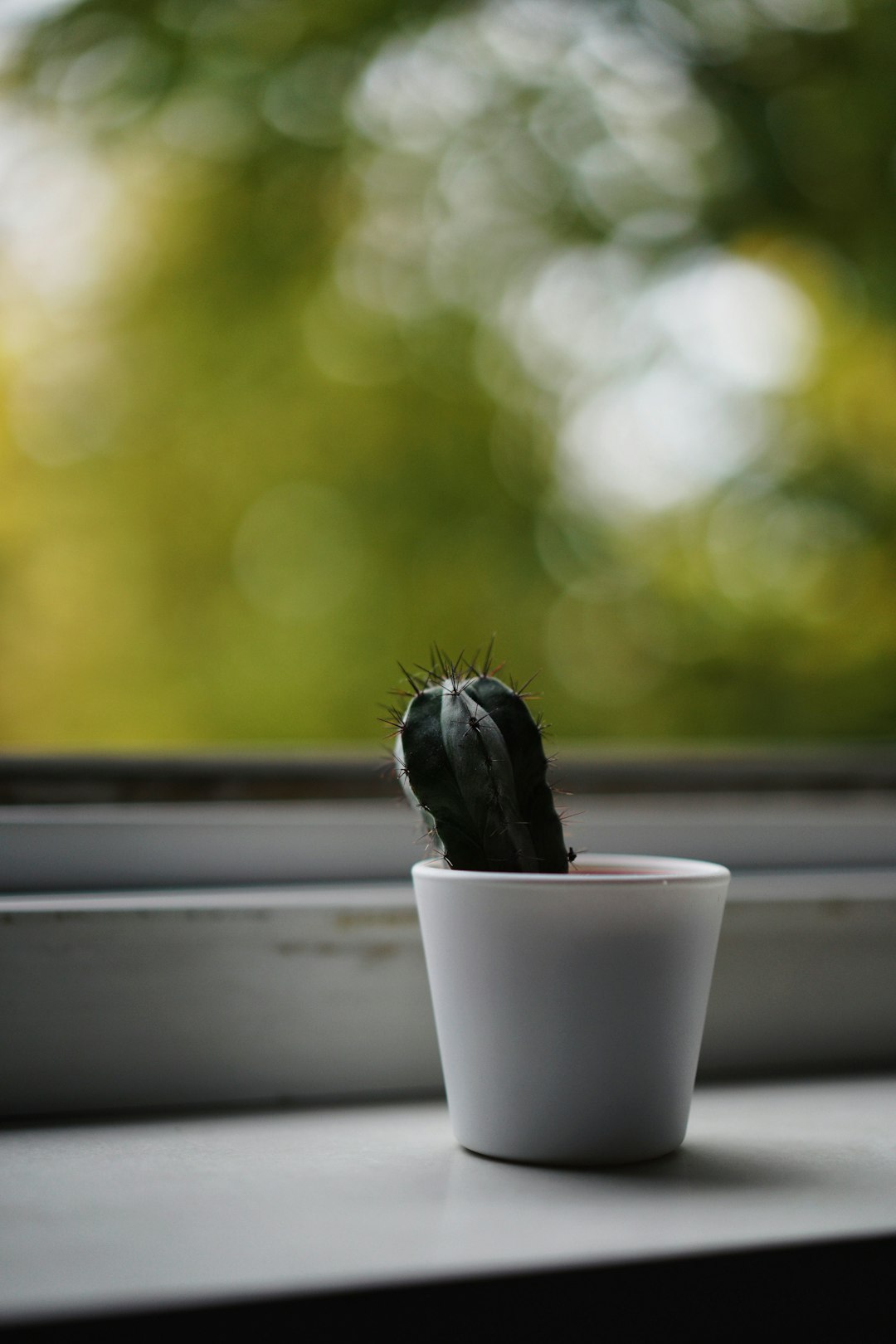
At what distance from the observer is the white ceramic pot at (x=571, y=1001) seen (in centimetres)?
47

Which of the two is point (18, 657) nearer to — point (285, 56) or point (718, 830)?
point (285, 56)

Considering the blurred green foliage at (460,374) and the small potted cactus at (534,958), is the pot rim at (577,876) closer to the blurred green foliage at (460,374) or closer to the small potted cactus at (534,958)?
the small potted cactus at (534,958)

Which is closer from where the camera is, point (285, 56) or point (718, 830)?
point (718, 830)

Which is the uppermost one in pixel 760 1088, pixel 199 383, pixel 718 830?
pixel 199 383

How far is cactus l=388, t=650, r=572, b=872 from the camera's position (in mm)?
478

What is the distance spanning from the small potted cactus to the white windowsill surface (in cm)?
2

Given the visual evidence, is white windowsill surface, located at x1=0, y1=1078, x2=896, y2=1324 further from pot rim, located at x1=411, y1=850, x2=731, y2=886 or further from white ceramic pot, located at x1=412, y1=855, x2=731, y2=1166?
pot rim, located at x1=411, y1=850, x2=731, y2=886

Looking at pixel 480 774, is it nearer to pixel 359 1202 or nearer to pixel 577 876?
pixel 577 876

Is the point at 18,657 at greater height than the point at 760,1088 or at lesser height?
greater

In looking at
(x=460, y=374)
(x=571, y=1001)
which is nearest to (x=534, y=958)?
(x=571, y=1001)

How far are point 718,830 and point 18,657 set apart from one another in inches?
48.8

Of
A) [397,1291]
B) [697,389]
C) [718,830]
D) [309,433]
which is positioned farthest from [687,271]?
[397,1291]

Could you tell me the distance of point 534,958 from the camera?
1.55ft

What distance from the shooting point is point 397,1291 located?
34cm
